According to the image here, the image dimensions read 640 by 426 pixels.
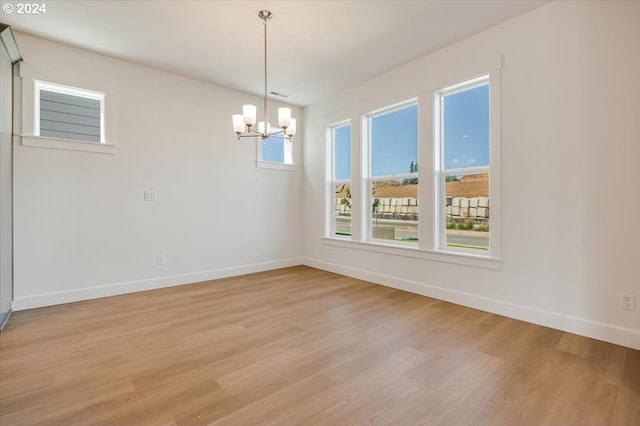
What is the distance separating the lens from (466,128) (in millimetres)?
3398

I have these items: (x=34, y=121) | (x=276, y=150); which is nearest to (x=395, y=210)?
(x=276, y=150)

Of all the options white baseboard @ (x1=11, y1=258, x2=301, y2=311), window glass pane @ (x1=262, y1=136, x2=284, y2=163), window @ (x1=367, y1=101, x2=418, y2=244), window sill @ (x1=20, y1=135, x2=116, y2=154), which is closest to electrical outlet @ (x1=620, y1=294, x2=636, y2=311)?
window @ (x1=367, y1=101, x2=418, y2=244)

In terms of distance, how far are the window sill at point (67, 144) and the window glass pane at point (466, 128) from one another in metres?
4.14

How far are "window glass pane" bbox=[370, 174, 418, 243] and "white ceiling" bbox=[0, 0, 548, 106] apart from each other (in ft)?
5.25

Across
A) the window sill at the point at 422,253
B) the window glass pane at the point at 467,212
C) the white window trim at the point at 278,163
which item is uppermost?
the white window trim at the point at 278,163

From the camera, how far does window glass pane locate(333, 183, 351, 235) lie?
493cm

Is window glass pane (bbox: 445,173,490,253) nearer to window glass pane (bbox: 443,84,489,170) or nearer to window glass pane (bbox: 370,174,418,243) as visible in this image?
window glass pane (bbox: 443,84,489,170)

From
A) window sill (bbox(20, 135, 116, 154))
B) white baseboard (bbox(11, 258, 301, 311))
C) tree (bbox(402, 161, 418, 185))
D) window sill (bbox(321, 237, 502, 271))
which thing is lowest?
white baseboard (bbox(11, 258, 301, 311))

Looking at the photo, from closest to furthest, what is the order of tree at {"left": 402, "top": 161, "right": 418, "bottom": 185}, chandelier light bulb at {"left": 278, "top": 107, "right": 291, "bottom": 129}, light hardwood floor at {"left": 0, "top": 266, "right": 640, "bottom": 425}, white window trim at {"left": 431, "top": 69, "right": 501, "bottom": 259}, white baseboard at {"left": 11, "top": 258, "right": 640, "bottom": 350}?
light hardwood floor at {"left": 0, "top": 266, "right": 640, "bottom": 425} → white baseboard at {"left": 11, "top": 258, "right": 640, "bottom": 350} → chandelier light bulb at {"left": 278, "top": 107, "right": 291, "bottom": 129} → white window trim at {"left": 431, "top": 69, "right": 501, "bottom": 259} → tree at {"left": 402, "top": 161, "right": 418, "bottom": 185}

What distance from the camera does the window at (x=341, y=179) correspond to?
4.93 metres

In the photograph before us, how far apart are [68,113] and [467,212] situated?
15.9 ft

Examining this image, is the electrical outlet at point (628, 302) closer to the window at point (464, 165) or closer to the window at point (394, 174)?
the window at point (464, 165)

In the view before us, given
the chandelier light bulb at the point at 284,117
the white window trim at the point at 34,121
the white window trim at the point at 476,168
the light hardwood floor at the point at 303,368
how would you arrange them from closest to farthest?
the light hardwood floor at the point at 303,368 → the chandelier light bulb at the point at 284,117 → the white window trim at the point at 476,168 → the white window trim at the point at 34,121

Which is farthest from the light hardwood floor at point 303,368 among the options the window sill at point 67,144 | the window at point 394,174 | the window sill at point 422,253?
the window sill at point 67,144
